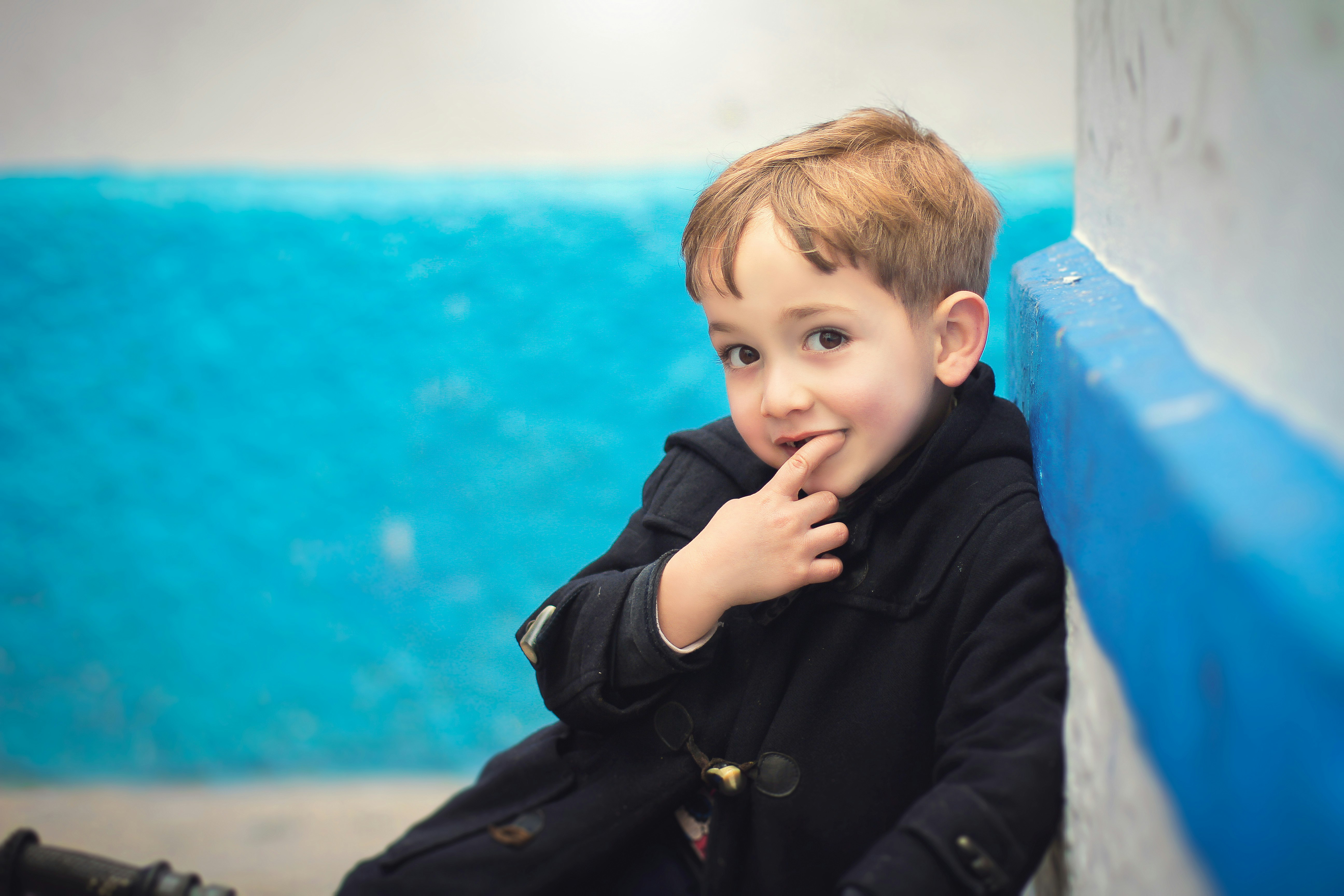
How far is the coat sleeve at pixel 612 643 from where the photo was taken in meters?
0.74

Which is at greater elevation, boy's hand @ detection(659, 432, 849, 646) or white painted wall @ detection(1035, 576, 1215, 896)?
boy's hand @ detection(659, 432, 849, 646)

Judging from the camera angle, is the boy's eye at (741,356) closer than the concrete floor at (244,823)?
Yes

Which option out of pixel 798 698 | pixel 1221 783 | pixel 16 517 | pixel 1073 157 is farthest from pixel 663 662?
pixel 16 517

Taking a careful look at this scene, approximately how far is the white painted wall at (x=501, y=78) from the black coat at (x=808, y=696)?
86 cm

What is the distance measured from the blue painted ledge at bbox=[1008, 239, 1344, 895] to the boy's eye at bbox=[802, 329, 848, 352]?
0.83 ft

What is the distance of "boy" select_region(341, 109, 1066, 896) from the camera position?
2.29ft

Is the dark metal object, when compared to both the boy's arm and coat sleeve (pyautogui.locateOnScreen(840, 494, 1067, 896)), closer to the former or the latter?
the boy's arm

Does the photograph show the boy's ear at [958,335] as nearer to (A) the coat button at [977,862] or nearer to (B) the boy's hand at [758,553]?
(B) the boy's hand at [758,553]

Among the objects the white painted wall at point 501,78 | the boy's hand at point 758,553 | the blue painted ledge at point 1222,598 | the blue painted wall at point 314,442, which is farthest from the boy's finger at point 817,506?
the white painted wall at point 501,78

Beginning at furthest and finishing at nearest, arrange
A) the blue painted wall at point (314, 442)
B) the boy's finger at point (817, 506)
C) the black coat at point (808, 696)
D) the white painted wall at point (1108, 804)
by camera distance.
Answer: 1. the blue painted wall at point (314, 442)
2. the boy's finger at point (817, 506)
3. the black coat at point (808, 696)
4. the white painted wall at point (1108, 804)

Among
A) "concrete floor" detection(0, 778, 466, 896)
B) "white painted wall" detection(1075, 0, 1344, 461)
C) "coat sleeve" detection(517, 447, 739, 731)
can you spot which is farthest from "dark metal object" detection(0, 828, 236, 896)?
"white painted wall" detection(1075, 0, 1344, 461)

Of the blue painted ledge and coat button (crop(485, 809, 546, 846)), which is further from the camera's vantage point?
coat button (crop(485, 809, 546, 846))

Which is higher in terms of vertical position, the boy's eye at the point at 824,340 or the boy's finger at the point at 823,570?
the boy's eye at the point at 824,340

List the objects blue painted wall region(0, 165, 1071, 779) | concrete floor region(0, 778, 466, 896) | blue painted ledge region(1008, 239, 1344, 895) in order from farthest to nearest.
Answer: blue painted wall region(0, 165, 1071, 779)
concrete floor region(0, 778, 466, 896)
blue painted ledge region(1008, 239, 1344, 895)
